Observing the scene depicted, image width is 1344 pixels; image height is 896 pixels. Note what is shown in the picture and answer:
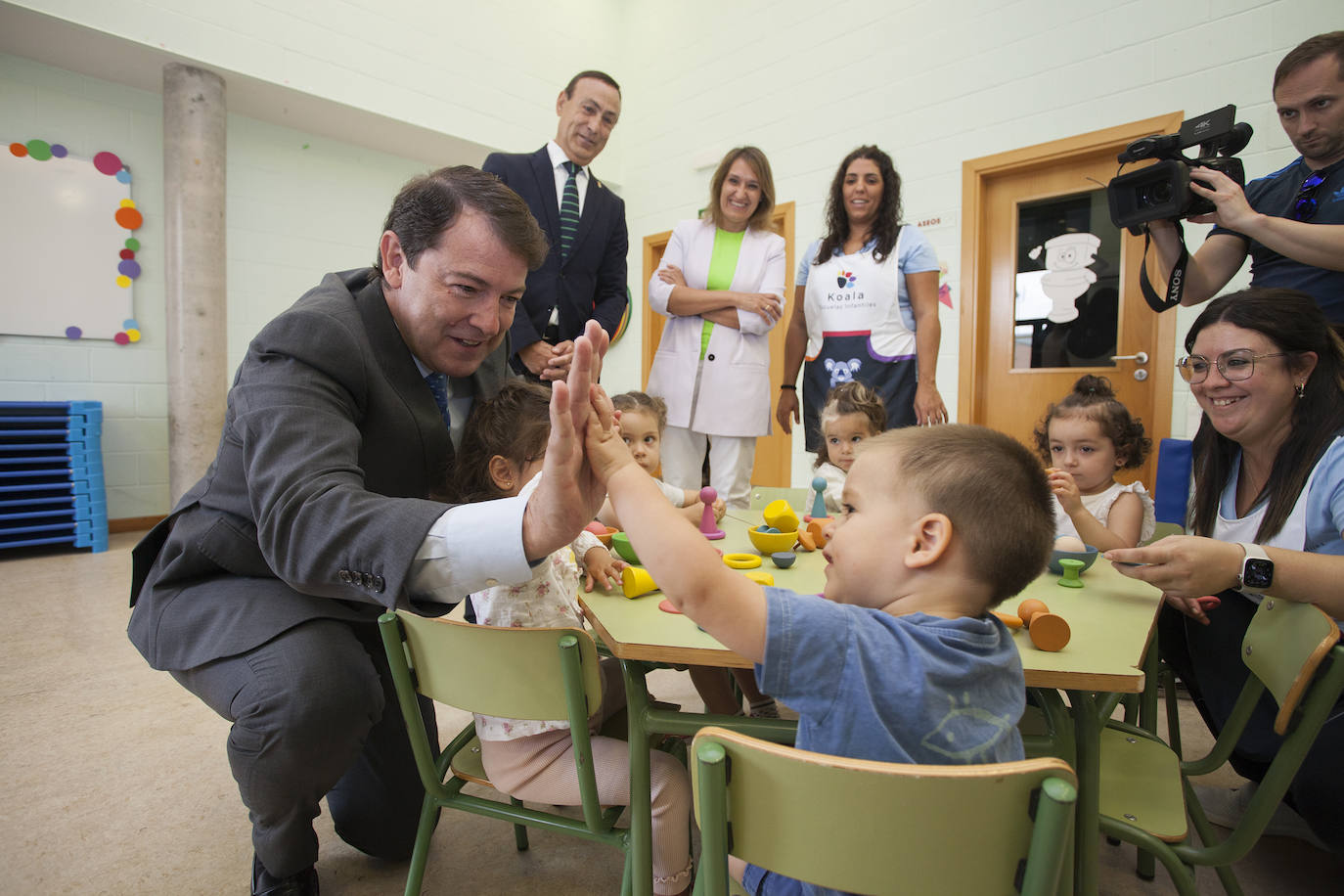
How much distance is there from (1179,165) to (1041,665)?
167 cm

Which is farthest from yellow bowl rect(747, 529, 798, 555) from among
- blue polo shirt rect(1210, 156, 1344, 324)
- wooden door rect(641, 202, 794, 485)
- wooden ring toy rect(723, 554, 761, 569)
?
wooden door rect(641, 202, 794, 485)

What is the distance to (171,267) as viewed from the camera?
162 inches

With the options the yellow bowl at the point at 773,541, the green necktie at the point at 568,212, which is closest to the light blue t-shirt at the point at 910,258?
the green necktie at the point at 568,212

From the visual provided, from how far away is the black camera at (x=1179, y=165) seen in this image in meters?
1.91

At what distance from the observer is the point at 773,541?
1440mm

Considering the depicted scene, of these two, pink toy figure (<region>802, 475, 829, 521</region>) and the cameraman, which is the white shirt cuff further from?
the cameraman

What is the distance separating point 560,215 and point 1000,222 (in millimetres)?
2627

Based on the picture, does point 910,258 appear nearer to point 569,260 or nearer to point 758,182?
point 758,182

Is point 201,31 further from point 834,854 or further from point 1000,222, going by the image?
point 834,854

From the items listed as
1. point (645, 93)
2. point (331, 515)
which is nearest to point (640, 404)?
point (331, 515)

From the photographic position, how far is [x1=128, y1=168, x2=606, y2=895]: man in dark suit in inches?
35.1

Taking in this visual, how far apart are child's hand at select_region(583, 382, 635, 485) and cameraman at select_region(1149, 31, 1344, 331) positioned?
5.53 feet

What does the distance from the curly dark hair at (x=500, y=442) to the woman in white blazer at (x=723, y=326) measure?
4.34 feet

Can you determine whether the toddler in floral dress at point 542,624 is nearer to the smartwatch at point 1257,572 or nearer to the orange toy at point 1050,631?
the orange toy at point 1050,631
